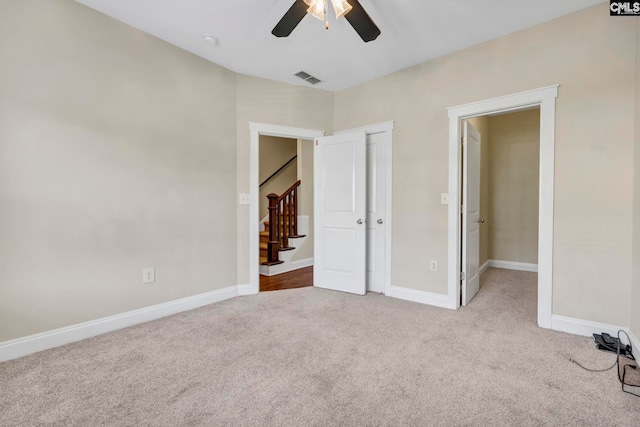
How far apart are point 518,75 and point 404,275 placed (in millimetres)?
2261

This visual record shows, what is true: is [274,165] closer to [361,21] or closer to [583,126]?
[361,21]

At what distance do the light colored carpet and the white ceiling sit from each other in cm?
262

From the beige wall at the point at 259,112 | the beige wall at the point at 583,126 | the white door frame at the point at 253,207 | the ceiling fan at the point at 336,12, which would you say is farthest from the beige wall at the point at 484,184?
the white door frame at the point at 253,207

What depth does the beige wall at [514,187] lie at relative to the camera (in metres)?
4.81

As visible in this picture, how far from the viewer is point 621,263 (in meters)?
2.26

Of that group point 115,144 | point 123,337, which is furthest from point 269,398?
point 115,144

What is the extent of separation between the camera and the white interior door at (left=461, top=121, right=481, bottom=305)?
3.09 m

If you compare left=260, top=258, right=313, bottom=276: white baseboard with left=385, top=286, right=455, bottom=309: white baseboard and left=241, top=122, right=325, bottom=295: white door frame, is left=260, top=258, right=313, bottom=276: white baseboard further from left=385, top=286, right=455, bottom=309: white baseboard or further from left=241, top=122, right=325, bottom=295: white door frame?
left=385, top=286, right=455, bottom=309: white baseboard

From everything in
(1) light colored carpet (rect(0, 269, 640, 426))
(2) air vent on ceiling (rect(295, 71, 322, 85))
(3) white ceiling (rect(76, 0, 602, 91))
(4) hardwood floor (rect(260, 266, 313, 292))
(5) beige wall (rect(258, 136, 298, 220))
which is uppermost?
(2) air vent on ceiling (rect(295, 71, 322, 85))

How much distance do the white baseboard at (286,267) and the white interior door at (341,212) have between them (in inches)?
37.6

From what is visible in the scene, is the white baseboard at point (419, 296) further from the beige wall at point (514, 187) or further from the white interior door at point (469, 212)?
the beige wall at point (514, 187)

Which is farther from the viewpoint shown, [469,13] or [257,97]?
[257,97]

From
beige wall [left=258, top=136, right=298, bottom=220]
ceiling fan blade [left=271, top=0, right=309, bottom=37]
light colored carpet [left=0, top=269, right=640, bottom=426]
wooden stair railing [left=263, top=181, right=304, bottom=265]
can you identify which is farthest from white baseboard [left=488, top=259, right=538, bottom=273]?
ceiling fan blade [left=271, top=0, right=309, bottom=37]

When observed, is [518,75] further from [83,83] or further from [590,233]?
[83,83]
